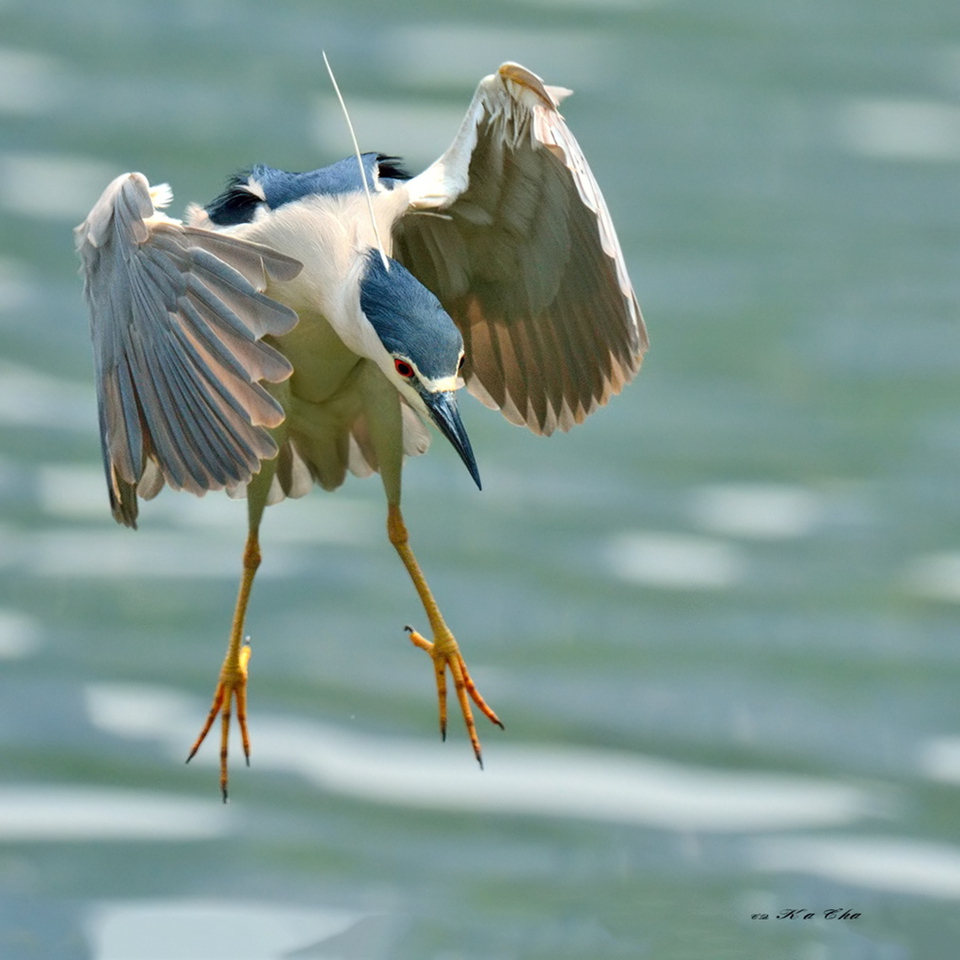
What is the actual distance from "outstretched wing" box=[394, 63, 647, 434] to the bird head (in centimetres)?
21

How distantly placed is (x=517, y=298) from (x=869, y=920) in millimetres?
3477

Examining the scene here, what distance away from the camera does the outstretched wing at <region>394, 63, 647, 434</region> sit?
244 centimetres

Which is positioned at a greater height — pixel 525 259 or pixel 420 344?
pixel 525 259

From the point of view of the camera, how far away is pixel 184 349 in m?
2.30

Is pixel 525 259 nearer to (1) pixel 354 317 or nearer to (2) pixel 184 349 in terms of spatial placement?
(1) pixel 354 317

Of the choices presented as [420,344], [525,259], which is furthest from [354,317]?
[525,259]

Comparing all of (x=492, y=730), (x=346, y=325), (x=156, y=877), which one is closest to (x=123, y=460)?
(x=346, y=325)

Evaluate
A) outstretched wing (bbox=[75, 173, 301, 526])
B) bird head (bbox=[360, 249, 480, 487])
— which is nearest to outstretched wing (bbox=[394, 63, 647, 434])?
bird head (bbox=[360, 249, 480, 487])

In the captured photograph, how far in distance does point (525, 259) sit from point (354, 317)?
1.34 feet

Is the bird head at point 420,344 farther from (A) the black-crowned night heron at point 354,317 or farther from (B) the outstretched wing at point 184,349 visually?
(B) the outstretched wing at point 184,349

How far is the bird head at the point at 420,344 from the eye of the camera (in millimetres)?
2293

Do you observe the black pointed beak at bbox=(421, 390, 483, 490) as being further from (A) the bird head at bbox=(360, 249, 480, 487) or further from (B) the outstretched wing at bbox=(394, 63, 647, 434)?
(B) the outstretched wing at bbox=(394, 63, 647, 434)

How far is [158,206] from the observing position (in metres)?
2.48

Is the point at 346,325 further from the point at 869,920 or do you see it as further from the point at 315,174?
the point at 869,920
